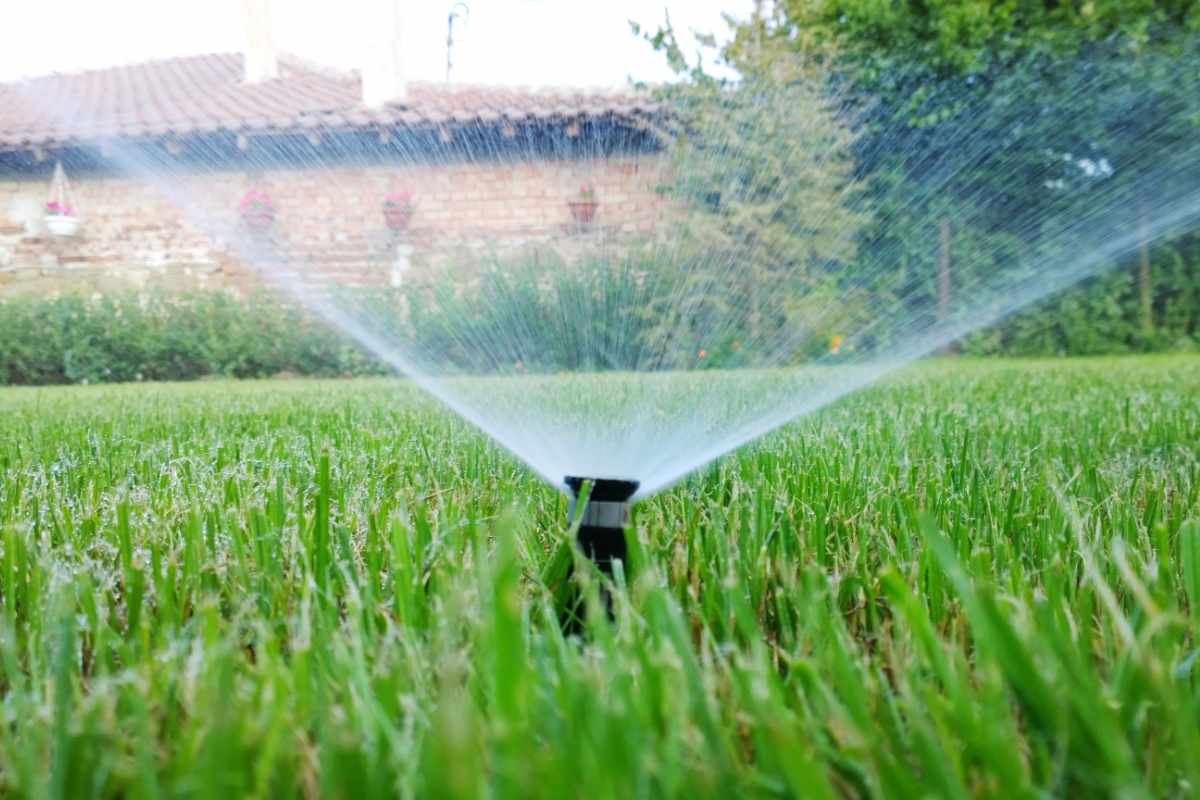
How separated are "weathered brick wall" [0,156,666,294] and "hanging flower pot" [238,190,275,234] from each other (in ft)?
0.52

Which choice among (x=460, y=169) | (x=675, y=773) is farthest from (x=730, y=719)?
(x=460, y=169)

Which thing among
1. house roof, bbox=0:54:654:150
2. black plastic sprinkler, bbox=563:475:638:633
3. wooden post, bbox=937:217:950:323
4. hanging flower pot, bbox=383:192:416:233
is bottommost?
black plastic sprinkler, bbox=563:475:638:633

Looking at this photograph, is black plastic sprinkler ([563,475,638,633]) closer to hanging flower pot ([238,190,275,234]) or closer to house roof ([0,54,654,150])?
house roof ([0,54,654,150])

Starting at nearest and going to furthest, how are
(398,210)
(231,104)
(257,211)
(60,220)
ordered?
(257,211) → (398,210) → (60,220) → (231,104)

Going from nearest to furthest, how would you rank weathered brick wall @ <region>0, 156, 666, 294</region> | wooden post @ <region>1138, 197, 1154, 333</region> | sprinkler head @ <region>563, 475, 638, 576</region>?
sprinkler head @ <region>563, 475, 638, 576</region> → weathered brick wall @ <region>0, 156, 666, 294</region> → wooden post @ <region>1138, 197, 1154, 333</region>

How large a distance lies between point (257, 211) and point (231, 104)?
11.7 feet

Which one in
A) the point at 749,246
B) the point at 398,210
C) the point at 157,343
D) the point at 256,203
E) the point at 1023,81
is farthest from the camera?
the point at 398,210

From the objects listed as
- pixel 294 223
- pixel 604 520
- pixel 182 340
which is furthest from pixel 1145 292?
pixel 604 520

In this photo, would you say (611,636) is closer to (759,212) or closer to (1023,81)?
(759,212)

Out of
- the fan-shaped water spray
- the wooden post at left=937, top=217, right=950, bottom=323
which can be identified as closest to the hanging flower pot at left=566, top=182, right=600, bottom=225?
the fan-shaped water spray

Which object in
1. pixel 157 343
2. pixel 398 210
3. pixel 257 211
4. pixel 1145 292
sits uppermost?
pixel 398 210

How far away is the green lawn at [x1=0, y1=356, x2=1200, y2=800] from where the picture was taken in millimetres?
521

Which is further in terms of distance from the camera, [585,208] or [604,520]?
[585,208]

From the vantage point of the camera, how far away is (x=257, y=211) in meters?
8.71
